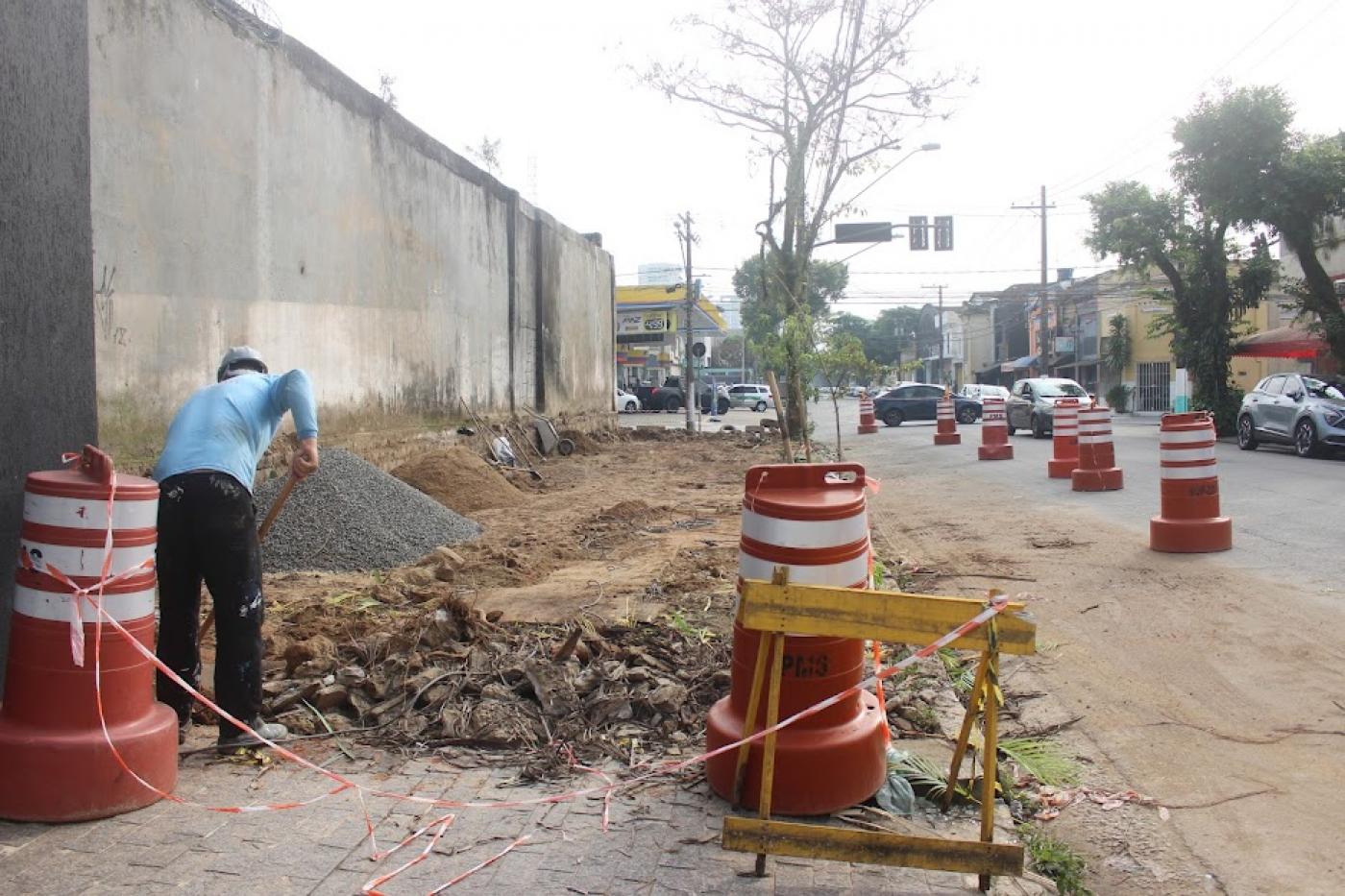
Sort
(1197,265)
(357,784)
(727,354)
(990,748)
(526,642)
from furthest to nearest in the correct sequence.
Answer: (727,354) < (1197,265) < (526,642) < (357,784) < (990,748)

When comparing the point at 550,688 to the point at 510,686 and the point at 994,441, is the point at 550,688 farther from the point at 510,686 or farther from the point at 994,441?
the point at 994,441

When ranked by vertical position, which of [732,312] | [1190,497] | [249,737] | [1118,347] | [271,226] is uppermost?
[732,312]

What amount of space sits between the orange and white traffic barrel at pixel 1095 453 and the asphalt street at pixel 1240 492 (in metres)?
0.23

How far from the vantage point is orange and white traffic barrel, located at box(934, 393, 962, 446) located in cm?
2362

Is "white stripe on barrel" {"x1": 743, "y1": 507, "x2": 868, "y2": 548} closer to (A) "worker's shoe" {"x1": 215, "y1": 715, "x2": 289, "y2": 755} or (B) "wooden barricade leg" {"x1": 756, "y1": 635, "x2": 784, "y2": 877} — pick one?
(B) "wooden barricade leg" {"x1": 756, "y1": 635, "x2": 784, "y2": 877}

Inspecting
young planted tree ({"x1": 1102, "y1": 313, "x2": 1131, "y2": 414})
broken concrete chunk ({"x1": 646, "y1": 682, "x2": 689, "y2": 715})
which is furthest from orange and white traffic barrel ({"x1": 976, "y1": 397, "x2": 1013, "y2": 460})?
young planted tree ({"x1": 1102, "y1": 313, "x2": 1131, "y2": 414})

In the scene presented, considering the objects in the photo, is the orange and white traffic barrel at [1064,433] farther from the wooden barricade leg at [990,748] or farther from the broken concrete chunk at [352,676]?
the wooden barricade leg at [990,748]

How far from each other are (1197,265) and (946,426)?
8.74 metres

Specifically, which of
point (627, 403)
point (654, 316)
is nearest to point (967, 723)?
point (654, 316)

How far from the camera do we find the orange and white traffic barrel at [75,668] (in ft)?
11.1

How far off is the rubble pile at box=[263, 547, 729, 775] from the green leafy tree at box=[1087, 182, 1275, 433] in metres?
24.8

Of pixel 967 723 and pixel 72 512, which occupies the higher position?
pixel 72 512

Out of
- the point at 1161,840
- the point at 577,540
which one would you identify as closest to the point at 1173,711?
the point at 1161,840

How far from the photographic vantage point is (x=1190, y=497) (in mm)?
8414
